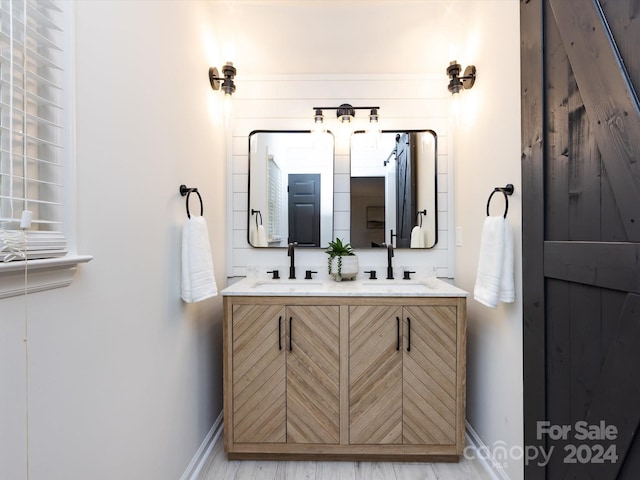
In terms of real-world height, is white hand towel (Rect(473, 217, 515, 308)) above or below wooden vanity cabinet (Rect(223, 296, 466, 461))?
above

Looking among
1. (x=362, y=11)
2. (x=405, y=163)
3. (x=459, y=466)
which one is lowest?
(x=459, y=466)

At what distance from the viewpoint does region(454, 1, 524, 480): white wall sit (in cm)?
146

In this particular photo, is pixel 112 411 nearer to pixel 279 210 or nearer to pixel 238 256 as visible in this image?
pixel 238 256

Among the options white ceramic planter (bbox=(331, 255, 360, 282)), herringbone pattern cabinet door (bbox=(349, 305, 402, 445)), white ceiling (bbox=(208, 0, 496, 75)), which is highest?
white ceiling (bbox=(208, 0, 496, 75))

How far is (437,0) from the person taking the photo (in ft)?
6.39

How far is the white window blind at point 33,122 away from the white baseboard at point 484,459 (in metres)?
2.10

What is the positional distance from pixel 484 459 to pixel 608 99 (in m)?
1.82

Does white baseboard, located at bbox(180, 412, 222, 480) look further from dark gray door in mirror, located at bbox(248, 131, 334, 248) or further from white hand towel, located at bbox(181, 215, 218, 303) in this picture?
dark gray door in mirror, located at bbox(248, 131, 334, 248)

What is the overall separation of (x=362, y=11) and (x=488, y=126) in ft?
3.59

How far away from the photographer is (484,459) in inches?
67.9

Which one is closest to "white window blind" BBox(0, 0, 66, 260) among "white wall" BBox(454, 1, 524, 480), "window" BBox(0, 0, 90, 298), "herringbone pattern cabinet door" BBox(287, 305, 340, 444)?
"window" BBox(0, 0, 90, 298)

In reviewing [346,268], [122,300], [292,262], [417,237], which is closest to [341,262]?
[346,268]

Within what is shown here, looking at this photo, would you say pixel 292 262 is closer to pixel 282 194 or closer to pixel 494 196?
pixel 282 194

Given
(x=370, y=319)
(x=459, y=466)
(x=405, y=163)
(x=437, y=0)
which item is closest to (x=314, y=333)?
(x=370, y=319)
